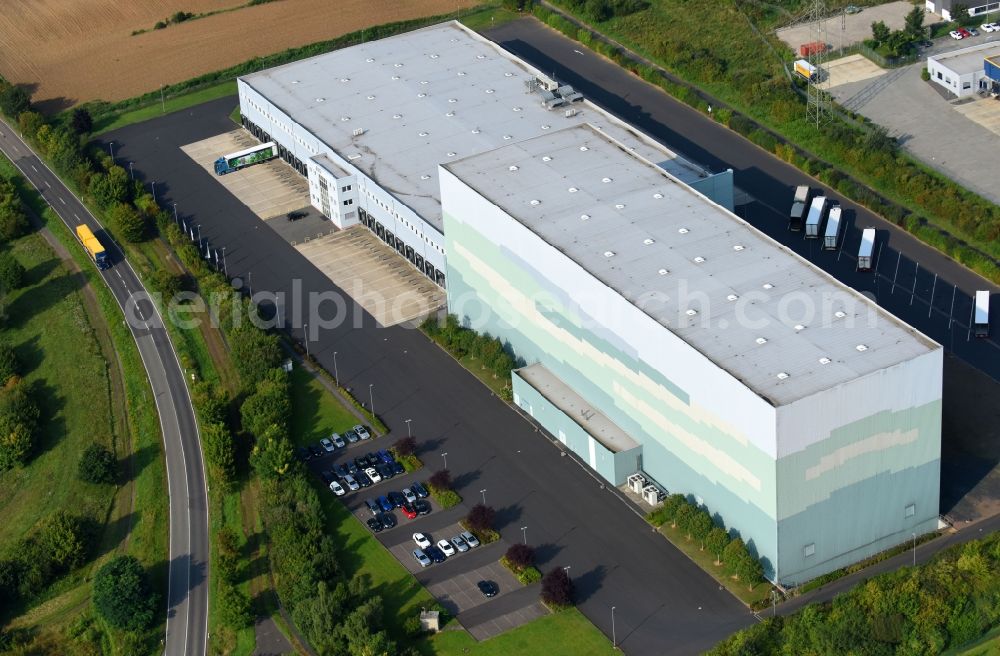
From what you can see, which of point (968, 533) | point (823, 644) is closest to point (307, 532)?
point (823, 644)

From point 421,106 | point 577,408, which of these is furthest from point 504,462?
point 421,106

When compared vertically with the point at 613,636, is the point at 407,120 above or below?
above

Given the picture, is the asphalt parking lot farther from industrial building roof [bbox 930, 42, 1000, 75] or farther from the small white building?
industrial building roof [bbox 930, 42, 1000, 75]

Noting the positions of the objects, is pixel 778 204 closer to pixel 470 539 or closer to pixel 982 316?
pixel 982 316

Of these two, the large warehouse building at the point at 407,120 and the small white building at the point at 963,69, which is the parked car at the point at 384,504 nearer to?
the large warehouse building at the point at 407,120

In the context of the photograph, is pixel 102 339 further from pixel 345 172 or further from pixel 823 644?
pixel 823 644

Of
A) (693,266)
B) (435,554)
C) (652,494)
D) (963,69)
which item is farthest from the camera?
(963,69)
